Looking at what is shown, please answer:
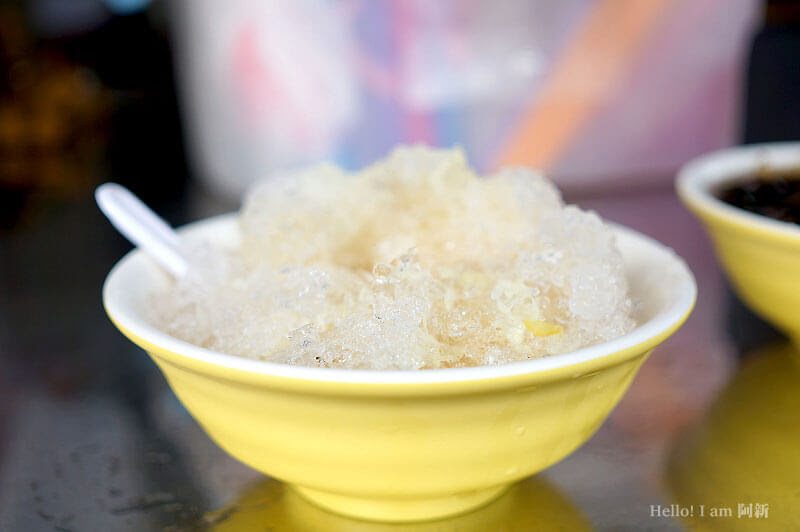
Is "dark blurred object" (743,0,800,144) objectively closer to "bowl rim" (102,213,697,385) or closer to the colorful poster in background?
the colorful poster in background

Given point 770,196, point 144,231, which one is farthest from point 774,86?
point 144,231

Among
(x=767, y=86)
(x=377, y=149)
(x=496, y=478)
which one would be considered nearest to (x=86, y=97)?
(x=377, y=149)

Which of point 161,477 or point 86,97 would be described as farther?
point 86,97

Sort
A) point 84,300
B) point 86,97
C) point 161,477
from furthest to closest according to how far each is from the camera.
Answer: point 86,97, point 84,300, point 161,477

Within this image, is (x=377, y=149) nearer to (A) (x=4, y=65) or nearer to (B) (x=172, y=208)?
(B) (x=172, y=208)

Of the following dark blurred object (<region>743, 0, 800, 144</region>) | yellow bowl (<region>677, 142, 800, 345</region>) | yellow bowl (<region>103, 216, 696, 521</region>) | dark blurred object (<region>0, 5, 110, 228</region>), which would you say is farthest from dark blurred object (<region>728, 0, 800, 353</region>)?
dark blurred object (<region>0, 5, 110, 228</region>)

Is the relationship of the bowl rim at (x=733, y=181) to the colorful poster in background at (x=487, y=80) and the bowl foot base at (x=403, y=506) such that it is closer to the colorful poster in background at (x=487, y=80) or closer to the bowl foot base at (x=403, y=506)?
the bowl foot base at (x=403, y=506)

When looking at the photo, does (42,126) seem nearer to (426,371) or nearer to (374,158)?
(374,158)

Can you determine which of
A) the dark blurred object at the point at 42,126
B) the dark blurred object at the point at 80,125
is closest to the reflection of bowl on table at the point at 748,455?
the dark blurred object at the point at 80,125
